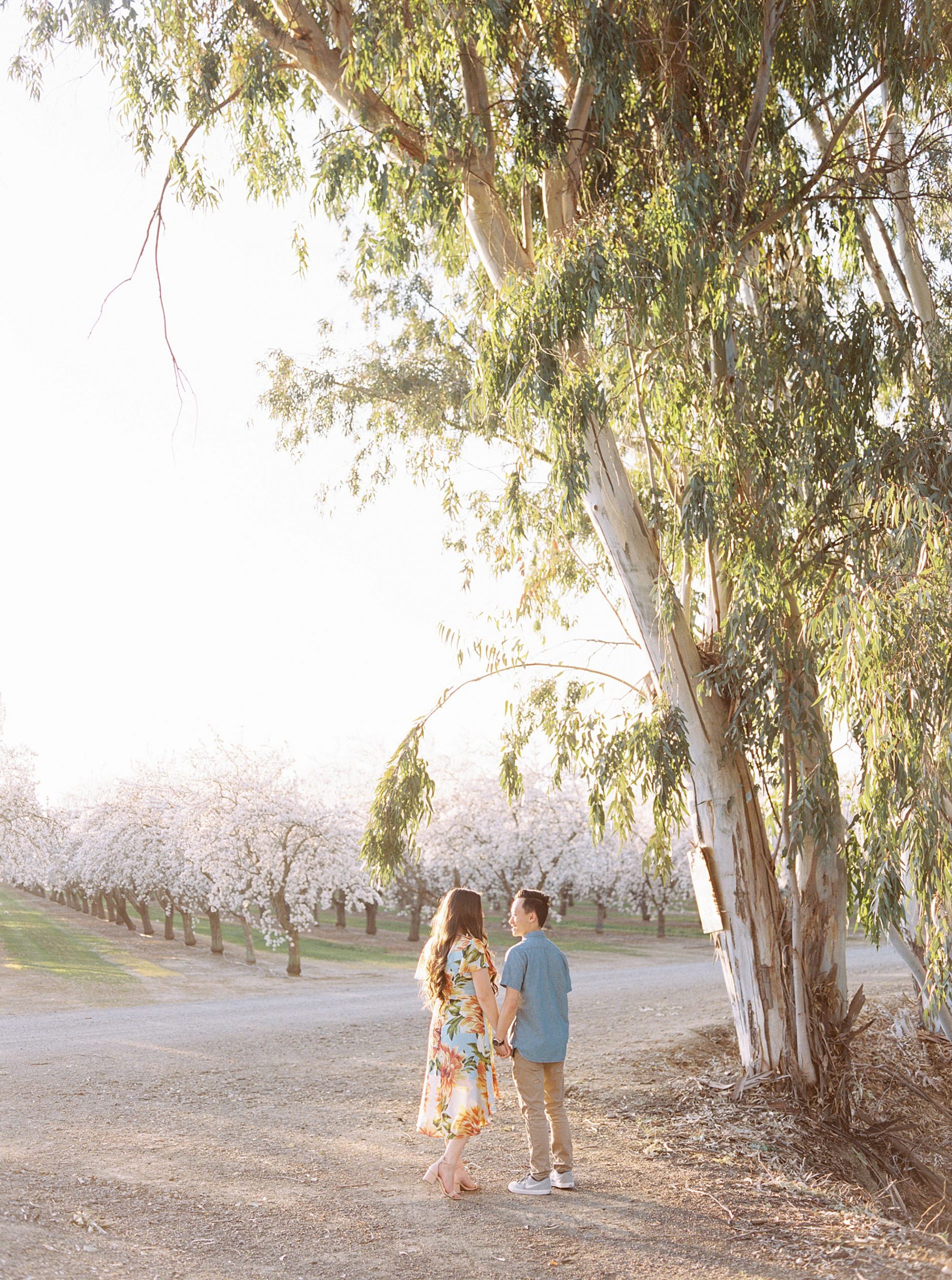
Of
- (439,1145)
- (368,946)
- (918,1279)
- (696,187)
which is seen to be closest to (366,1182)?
(439,1145)

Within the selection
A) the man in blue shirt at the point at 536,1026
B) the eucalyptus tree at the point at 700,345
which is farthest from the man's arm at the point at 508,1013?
the eucalyptus tree at the point at 700,345

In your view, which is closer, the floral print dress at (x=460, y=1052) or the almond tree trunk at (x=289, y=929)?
the floral print dress at (x=460, y=1052)

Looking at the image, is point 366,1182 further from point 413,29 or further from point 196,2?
point 196,2

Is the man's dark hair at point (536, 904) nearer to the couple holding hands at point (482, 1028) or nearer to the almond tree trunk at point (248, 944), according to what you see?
the couple holding hands at point (482, 1028)

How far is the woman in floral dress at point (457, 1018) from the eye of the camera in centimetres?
488

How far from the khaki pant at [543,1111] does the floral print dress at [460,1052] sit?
0.15m

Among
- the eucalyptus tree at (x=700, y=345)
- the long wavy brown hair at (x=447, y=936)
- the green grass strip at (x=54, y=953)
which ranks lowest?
the green grass strip at (x=54, y=953)

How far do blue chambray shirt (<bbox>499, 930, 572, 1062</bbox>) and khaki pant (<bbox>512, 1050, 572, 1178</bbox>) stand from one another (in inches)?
2.5

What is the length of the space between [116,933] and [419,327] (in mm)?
23011

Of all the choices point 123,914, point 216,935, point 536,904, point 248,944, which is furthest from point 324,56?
point 123,914

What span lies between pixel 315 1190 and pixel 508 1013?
50.1 inches

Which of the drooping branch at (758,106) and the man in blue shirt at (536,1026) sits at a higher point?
the drooping branch at (758,106)

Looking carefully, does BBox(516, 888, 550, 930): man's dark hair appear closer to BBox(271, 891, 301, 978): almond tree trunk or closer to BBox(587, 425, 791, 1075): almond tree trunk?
BBox(587, 425, 791, 1075): almond tree trunk

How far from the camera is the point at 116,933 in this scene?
2998 centimetres
